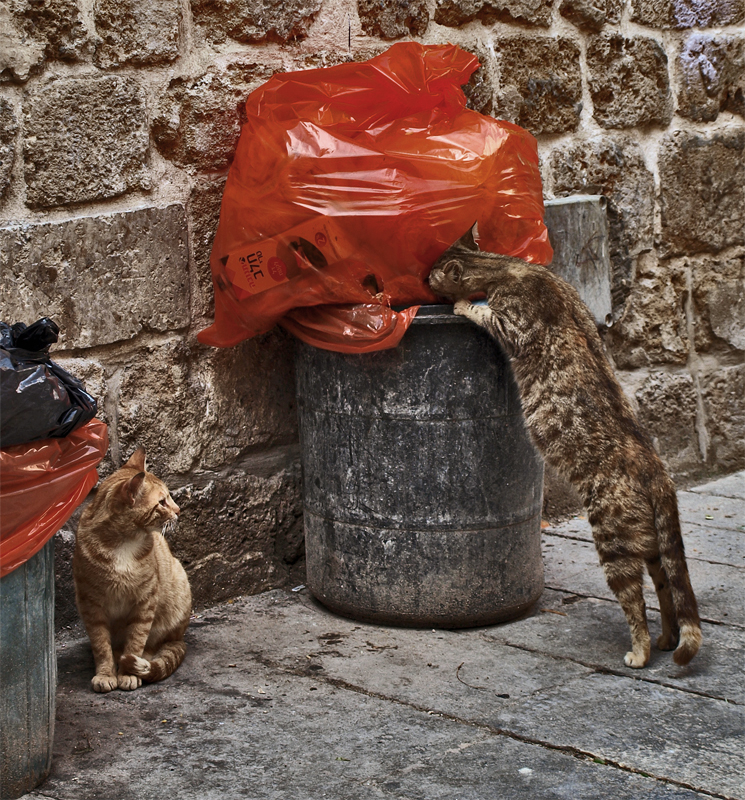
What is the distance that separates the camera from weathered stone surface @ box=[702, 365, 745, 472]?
4723mm

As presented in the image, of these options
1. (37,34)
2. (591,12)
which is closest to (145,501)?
(37,34)

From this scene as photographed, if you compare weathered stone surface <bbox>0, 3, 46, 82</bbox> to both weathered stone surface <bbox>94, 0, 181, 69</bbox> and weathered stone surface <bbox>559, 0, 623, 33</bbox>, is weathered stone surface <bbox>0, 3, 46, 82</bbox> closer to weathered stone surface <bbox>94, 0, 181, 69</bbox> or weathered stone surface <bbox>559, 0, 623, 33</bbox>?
weathered stone surface <bbox>94, 0, 181, 69</bbox>

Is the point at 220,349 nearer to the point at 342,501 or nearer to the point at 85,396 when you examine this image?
the point at 342,501

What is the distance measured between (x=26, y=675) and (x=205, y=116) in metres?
1.80

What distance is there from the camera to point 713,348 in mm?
4719

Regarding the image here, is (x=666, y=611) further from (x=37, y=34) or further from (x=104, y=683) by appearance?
(x=37, y=34)

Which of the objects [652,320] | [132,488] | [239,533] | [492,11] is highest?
[492,11]

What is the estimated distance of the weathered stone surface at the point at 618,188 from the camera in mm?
4102

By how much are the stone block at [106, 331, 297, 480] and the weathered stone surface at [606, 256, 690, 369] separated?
5.31 feet

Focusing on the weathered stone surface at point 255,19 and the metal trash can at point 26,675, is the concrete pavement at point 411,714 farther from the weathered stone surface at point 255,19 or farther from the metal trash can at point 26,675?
the weathered stone surface at point 255,19

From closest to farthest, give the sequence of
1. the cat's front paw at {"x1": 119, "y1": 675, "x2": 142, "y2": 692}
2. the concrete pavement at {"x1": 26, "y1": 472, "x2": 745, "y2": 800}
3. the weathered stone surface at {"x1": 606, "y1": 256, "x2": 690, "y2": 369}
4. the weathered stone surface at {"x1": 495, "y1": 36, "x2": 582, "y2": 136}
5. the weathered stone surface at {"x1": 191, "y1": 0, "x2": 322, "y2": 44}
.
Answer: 1. the concrete pavement at {"x1": 26, "y1": 472, "x2": 745, "y2": 800}
2. the cat's front paw at {"x1": 119, "y1": 675, "x2": 142, "y2": 692}
3. the weathered stone surface at {"x1": 191, "y1": 0, "x2": 322, "y2": 44}
4. the weathered stone surface at {"x1": 495, "y1": 36, "x2": 582, "y2": 136}
5. the weathered stone surface at {"x1": 606, "y1": 256, "x2": 690, "y2": 369}

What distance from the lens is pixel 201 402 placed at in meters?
3.26

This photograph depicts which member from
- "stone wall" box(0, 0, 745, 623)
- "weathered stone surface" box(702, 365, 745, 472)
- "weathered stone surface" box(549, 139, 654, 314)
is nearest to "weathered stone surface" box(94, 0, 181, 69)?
"stone wall" box(0, 0, 745, 623)

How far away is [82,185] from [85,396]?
100cm
